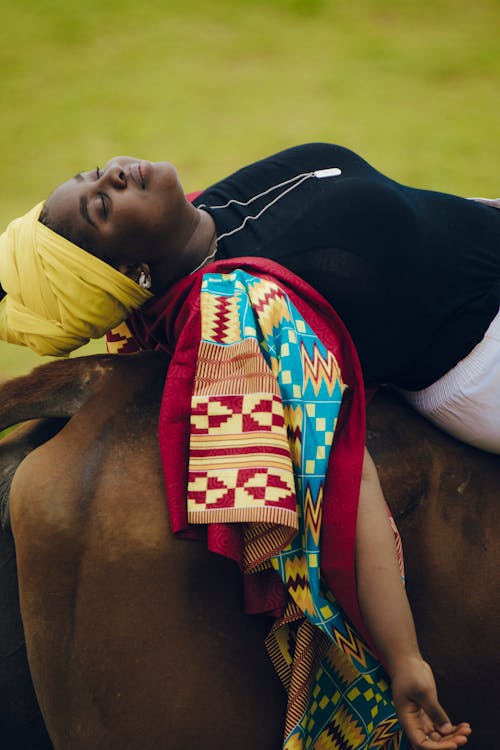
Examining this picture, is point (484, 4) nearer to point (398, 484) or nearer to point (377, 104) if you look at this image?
point (377, 104)

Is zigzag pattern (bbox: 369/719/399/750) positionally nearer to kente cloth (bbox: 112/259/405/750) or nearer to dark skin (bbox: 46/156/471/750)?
kente cloth (bbox: 112/259/405/750)

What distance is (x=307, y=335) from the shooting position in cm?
140

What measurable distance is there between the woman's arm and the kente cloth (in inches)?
1.1

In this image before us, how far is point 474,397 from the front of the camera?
5.17 ft

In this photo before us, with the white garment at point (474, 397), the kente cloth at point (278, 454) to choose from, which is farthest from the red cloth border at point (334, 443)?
the white garment at point (474, 397)

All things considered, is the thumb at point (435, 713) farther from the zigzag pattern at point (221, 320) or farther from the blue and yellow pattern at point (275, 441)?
the zigzag pattern at point (221, 320)

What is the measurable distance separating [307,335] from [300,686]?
553mm

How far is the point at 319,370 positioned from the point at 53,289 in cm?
47

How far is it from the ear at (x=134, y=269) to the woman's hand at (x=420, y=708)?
2.48 ft

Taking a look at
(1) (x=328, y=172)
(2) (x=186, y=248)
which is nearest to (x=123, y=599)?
(2) (x=186, y=248)

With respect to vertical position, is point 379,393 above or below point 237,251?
below

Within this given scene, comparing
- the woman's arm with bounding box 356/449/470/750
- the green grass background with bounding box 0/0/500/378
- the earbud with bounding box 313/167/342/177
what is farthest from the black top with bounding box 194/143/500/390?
the green grass background with bounding box 0/0/500/378

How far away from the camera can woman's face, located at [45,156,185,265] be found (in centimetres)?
150

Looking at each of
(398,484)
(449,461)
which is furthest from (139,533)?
(449,461)
